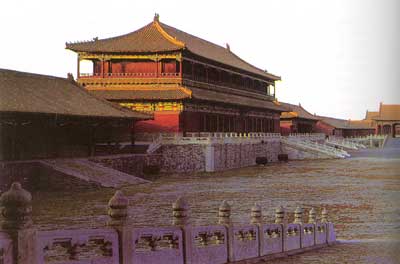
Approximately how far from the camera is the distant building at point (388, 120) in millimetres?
110375

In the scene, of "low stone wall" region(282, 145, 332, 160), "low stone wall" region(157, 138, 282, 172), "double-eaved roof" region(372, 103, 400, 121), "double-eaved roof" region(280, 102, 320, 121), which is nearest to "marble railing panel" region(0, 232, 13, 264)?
"low stone wall" region(157, 138, 282, 172)

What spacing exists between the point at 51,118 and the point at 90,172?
344cm

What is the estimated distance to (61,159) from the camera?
104 feet

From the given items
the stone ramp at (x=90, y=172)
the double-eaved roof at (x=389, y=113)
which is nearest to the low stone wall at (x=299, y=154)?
the stone ramp at (x=90, y=172)

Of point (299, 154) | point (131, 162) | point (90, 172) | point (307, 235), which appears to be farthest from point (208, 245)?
point (299, 154)

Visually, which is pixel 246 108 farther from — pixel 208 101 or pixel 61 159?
pixel 61 159

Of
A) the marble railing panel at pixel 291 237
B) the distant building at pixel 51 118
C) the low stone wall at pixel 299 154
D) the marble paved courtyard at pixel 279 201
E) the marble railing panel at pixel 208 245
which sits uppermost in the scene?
Answer: the distant building at pixel 51 118

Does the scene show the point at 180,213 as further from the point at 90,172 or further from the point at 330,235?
the point at 90,172

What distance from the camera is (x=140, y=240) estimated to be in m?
9.51

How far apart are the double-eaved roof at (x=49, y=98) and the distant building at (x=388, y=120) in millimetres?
80660

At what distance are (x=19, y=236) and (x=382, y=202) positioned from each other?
842 inches

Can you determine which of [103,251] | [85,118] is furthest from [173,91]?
[103,251]

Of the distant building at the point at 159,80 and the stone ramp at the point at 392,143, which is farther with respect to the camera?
the stone ramp at the point at 392,143

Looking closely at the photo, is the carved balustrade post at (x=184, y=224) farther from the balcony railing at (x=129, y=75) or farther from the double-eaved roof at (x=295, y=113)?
the double-eaved roof at (x=295, y=113)
